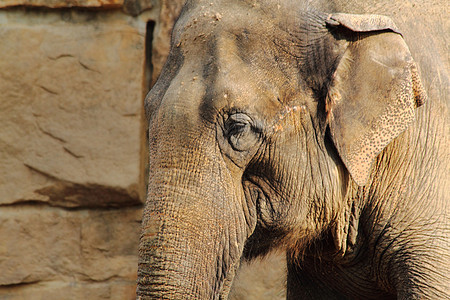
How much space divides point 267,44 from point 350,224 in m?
0.57

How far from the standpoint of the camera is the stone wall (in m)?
2.85

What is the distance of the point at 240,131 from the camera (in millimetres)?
1707

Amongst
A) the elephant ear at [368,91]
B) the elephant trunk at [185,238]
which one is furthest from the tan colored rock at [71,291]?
the elephant ear at [368,91]

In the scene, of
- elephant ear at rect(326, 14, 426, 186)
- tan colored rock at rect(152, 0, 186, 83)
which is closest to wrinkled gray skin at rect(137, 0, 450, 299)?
elephant ear at rect(326, 14, 426, 186)

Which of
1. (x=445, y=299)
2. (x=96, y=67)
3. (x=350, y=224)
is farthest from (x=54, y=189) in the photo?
(x=445, y=299)

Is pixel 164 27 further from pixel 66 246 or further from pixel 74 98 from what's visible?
pixel 66 246

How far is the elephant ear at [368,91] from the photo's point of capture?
175cm

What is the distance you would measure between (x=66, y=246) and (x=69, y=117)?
550 millimetres

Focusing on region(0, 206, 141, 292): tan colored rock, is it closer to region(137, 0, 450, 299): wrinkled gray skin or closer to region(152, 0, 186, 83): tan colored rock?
region(152, 0, 186, 83): tan colored rock

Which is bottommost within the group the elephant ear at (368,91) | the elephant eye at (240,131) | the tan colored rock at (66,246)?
the tan colored rock at (66,246)

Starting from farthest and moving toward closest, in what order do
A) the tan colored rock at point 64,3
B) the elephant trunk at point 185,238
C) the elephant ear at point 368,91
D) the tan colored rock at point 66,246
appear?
the tan colored rock at point 66,246 < the tan colored rock at point 64,3 < the elephant ear at point 368,91 < the elephant trunk at point 185,238

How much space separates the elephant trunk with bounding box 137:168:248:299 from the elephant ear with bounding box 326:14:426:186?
343 mm

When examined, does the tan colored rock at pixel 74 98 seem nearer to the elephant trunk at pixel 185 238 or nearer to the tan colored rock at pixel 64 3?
the tan colored rock at pixel 64 3

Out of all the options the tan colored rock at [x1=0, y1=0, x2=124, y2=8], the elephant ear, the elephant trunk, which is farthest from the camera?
the tan colored rock at [x1=0, y1=0, x2=124, y2=8]
